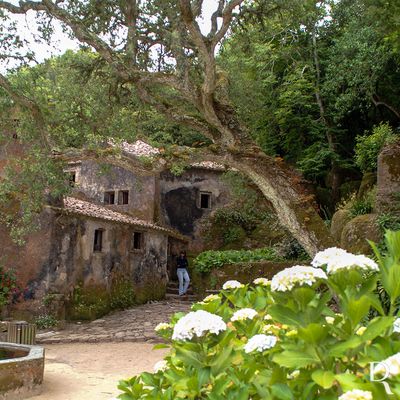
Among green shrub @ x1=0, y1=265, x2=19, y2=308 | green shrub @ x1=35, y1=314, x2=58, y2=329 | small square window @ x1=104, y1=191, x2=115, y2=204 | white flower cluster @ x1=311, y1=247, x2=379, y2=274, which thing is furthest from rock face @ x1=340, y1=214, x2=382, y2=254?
small square window @ x1=104, y1=191, x2=115, y2=204

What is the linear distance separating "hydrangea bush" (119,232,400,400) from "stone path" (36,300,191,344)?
1238 cm

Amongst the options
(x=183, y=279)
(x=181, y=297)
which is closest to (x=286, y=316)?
(x=183, y=279)

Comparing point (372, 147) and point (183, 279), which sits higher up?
point (372, 147)

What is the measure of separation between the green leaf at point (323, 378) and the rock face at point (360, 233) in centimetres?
1292

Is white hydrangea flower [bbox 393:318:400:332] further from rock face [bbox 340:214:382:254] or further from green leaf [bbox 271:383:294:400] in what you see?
rock face [bbox 340:214:382:254]

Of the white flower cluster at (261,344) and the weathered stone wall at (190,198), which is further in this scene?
the weathered stone wall at (190,198)

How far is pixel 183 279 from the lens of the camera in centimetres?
2194

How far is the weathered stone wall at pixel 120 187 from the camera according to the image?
1009 inches

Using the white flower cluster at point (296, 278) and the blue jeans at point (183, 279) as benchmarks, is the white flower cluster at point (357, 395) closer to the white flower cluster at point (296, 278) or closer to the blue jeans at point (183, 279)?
the white flower cluster at point (296, 278)

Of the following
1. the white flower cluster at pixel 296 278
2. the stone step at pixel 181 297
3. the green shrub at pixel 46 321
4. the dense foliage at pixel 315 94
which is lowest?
the green shrub at pixel 46 321

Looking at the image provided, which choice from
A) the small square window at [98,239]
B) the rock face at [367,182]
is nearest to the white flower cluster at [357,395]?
the small square window at [98,239]

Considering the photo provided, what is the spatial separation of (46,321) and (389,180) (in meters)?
11.4

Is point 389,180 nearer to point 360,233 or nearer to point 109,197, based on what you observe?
point 360,233

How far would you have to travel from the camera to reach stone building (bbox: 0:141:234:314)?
16.5 metres
